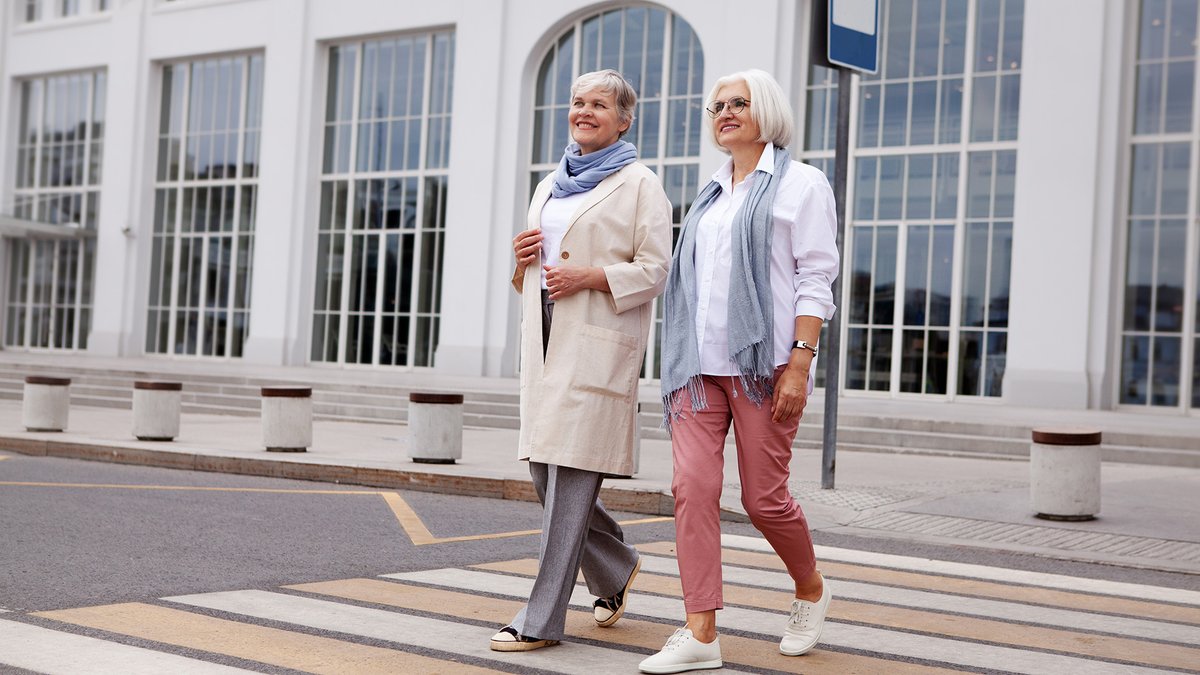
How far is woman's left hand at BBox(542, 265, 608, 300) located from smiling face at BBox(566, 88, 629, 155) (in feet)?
1.66

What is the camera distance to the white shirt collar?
445cm

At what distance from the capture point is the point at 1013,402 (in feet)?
72.7

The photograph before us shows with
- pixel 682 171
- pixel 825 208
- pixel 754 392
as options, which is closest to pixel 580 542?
pixel 754 392

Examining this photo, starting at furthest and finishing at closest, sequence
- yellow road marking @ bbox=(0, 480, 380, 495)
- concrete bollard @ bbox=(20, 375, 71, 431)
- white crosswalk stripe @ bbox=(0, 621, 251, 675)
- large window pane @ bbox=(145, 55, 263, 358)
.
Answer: large window pane @ bbox=(145, 55, 263, 358), concrete bollard @ bbox=(20, 375, 71, 431), yellow road marking @ bbox=(0, 480, 380, 495), white crosswalk stripe @ bbox=(0, 621, 251, 675)

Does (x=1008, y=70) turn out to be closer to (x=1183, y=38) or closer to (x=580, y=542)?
(x=1183, y=38)

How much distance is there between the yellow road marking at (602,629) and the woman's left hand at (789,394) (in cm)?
84

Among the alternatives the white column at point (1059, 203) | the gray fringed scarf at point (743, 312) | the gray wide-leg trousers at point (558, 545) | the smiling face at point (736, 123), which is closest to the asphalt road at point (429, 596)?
the gray wide-leg trousers at point (558, 545)

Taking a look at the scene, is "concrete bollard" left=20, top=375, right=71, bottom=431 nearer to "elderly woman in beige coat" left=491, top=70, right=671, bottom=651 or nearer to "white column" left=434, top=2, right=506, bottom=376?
"elderly woman in beige coat" left=491, top=70, right=671, bottom=651

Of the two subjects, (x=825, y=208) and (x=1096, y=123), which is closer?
(x=825, y=208)

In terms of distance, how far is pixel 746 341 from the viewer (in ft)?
14.0

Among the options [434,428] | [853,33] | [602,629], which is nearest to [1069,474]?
[853,33]

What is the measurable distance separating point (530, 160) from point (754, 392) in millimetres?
24317

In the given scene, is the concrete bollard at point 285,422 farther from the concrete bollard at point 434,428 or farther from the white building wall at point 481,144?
the white building wall at point 481,144

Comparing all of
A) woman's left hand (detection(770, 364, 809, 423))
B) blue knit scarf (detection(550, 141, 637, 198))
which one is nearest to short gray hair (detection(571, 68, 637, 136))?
blue knit scarf (detection(550, 141, 637, 198))
